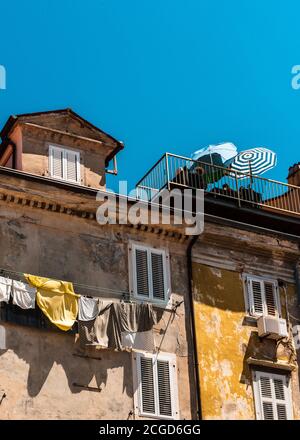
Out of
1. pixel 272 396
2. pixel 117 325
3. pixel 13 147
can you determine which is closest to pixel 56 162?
pixel 13 147

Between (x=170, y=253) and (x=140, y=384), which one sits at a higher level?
(x=170, y=253)

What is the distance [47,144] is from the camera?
33781 mm

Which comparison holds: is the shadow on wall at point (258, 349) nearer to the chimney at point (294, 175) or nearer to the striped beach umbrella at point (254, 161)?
the striped beach umbrella at point (254, 161)

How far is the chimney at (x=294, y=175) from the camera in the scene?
3916 centimetres

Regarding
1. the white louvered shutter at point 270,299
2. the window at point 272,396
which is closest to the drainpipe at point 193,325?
the window at point 272,396

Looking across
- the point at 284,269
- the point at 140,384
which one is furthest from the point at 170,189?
the point at 140,384

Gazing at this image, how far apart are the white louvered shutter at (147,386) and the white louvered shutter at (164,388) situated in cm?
20

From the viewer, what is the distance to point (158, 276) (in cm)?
3281

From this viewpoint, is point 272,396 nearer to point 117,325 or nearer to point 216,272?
point 216,272

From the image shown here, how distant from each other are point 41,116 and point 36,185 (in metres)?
3.07

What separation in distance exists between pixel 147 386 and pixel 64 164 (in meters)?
7.22

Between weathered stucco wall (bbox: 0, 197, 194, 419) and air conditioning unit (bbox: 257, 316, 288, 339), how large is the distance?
89.4 inches
